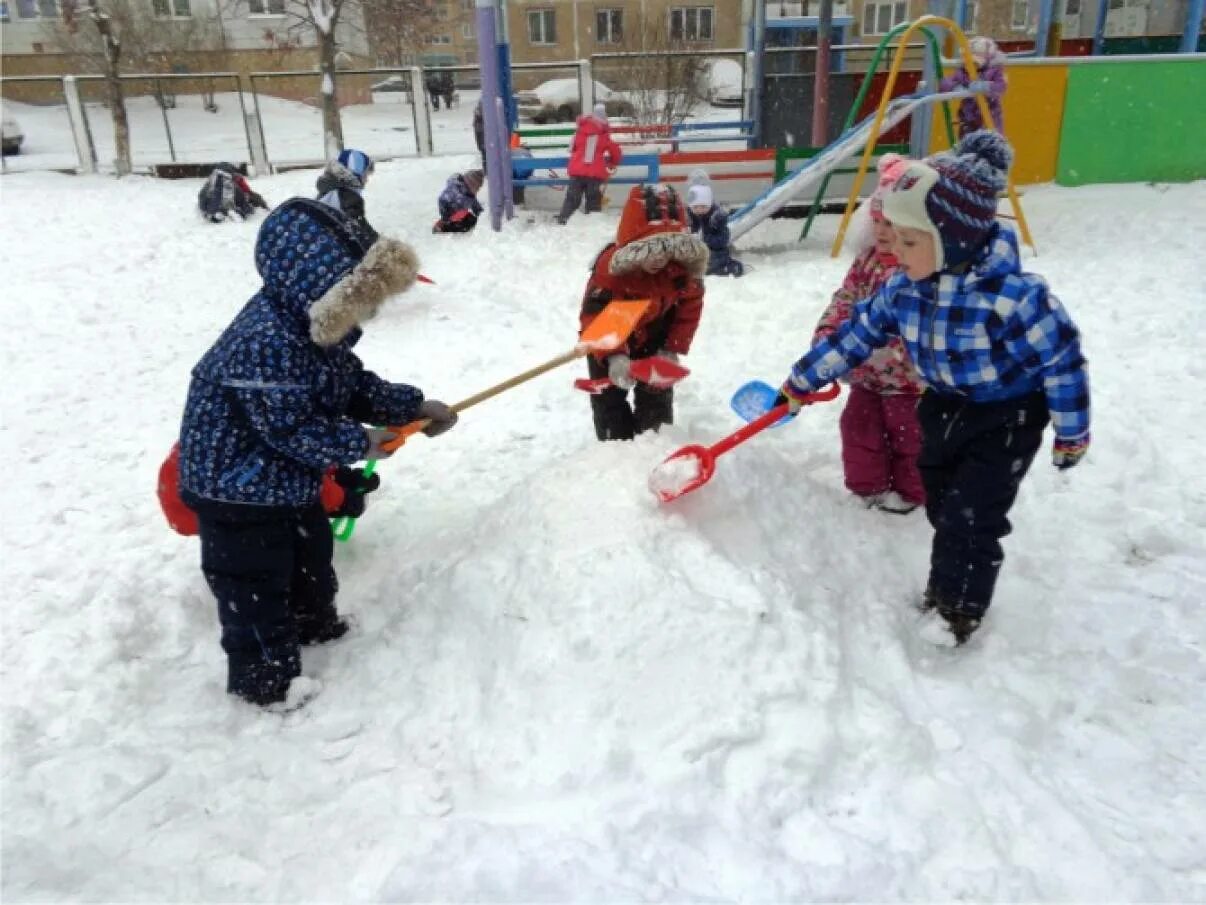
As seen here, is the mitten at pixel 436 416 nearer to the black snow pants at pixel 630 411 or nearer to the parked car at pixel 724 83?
the black snow pants at pixel 630 411

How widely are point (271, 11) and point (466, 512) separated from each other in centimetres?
2812

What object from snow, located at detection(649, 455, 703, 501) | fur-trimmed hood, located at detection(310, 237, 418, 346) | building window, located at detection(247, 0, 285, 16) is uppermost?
building window, located at detection(247, 0, 285, 16)

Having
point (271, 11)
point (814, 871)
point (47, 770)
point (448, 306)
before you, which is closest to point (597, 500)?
point (814, 871)

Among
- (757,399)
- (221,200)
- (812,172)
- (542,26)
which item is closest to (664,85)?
(221,200)

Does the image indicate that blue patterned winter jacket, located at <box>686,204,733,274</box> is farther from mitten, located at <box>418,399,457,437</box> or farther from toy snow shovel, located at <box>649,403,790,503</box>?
mitten, located at <box>418,399,457,437</box>

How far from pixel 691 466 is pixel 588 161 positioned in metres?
7.15

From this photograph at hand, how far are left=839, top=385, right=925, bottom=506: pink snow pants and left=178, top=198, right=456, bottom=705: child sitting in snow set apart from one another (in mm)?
1774

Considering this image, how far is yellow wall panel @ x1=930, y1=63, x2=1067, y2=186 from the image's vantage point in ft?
29.7

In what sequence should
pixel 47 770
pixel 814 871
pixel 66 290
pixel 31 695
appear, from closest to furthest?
pixel 814 871
pixel 47 770
pixel 31 695
pixel 66 290

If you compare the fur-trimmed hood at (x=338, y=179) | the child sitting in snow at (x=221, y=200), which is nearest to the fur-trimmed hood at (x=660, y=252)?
the fur-trimmed hood at (x=338, y=179)

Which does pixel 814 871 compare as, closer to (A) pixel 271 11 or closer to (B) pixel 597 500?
(B) pixel 597 500

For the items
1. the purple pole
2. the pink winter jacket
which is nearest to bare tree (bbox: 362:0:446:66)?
the purple pole

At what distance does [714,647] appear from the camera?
228 centimetres

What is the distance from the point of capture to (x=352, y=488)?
296 cm
